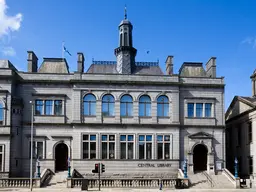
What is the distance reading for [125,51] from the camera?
155ft

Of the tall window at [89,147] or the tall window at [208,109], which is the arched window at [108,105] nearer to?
the tall window at [89,147]

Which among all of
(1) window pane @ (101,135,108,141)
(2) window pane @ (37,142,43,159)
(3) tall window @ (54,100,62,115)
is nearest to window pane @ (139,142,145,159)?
(1) window pane @ (101,135,108,141)

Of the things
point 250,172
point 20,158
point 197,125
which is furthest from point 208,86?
point 20,158

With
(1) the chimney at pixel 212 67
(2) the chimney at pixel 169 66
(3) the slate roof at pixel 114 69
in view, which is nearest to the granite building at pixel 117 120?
(1) the chimney at pixel 212 67

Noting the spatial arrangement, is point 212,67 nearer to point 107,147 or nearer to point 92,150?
point 107,147

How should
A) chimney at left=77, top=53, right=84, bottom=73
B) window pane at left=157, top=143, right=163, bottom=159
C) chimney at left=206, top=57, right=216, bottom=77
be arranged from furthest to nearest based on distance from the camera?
chimney at left=206, top=57, right=216, bottom=77 → chimney at left=77, top=53, right=84, bottom=73 → window pane at left=157, top=143, right=163, bottom=159

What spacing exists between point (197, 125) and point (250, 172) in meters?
8.47

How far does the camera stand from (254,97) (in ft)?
162

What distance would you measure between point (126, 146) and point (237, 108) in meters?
17.0

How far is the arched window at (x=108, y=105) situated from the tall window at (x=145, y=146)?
4643 mm

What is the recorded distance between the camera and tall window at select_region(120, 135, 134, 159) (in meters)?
42.7

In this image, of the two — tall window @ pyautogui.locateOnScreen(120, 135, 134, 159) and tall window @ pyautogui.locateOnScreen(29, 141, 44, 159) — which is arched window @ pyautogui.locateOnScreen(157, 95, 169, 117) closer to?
tall window @ pyautogui.locateOnScreen(120, 135, 134, 159)

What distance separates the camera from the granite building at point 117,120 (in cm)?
4228

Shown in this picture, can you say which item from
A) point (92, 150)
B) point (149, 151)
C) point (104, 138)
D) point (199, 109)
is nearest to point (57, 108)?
point (92, 150)
